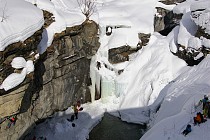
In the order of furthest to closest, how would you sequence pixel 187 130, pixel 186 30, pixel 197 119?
1. pixel 186 30
2. pixel 197 119
3. pixel 187 130

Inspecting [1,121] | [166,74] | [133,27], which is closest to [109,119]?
[166,74]

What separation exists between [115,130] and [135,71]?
4995mm

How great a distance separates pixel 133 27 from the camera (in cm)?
2712

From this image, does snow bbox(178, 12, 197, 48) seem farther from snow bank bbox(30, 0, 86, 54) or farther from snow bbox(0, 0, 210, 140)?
snow bank bbox(30, 0, 86, 54)

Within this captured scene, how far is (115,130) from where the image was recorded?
920 inches

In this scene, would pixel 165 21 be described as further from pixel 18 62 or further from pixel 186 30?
pixel 18 62

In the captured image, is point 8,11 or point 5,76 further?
point 8,11

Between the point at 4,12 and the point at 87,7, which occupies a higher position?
the point at 4,12

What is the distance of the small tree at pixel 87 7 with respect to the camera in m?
25.7

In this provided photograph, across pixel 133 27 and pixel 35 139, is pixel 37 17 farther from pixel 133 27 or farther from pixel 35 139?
pixel 133 27

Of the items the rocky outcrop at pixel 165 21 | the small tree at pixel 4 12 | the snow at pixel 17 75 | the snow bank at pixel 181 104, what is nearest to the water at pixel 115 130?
the snow bank at pixel 181 104

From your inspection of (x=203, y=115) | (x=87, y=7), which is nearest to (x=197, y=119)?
(x=203, y=115)

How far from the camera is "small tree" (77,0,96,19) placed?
25688 mm

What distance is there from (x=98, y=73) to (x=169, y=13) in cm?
811
